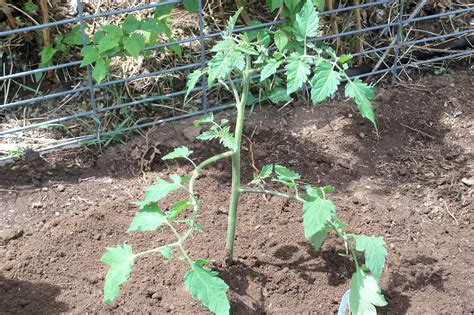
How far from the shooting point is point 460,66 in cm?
467

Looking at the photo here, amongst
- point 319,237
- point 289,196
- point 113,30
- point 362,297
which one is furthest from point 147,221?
point 113,30

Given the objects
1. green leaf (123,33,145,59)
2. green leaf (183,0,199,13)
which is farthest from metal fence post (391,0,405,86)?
green leaf (123,33,145,59)

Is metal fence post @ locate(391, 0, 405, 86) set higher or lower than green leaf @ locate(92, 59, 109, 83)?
lower

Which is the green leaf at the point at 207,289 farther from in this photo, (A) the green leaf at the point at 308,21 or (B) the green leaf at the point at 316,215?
(A) the green leaf at the point at 308,21

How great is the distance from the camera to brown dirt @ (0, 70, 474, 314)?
3049mm

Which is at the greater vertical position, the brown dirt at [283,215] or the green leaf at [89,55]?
the green leaf at [89,55]

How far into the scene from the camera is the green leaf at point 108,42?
366 cm

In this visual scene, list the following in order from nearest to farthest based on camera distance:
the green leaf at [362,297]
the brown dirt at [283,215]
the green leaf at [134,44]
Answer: the green leaf at [362,297] → the brown dirt at [283,215] → the green leaf at [134,44]

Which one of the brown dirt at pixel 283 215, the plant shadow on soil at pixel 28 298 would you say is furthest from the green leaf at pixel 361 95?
the plant shadow on soil at pixel 28 298

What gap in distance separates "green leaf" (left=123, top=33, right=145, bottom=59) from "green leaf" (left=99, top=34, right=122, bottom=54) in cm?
4

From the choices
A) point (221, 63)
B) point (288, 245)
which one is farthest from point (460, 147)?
point (221, 63)

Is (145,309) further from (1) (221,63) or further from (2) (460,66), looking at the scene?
(2) (460,66)

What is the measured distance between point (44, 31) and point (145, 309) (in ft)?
6.02

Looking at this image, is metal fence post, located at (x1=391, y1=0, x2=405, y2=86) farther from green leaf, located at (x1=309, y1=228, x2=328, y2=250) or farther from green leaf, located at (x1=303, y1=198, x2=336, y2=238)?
green leaf, located at (x1=303, y1=198, x2=336, y2=238)
